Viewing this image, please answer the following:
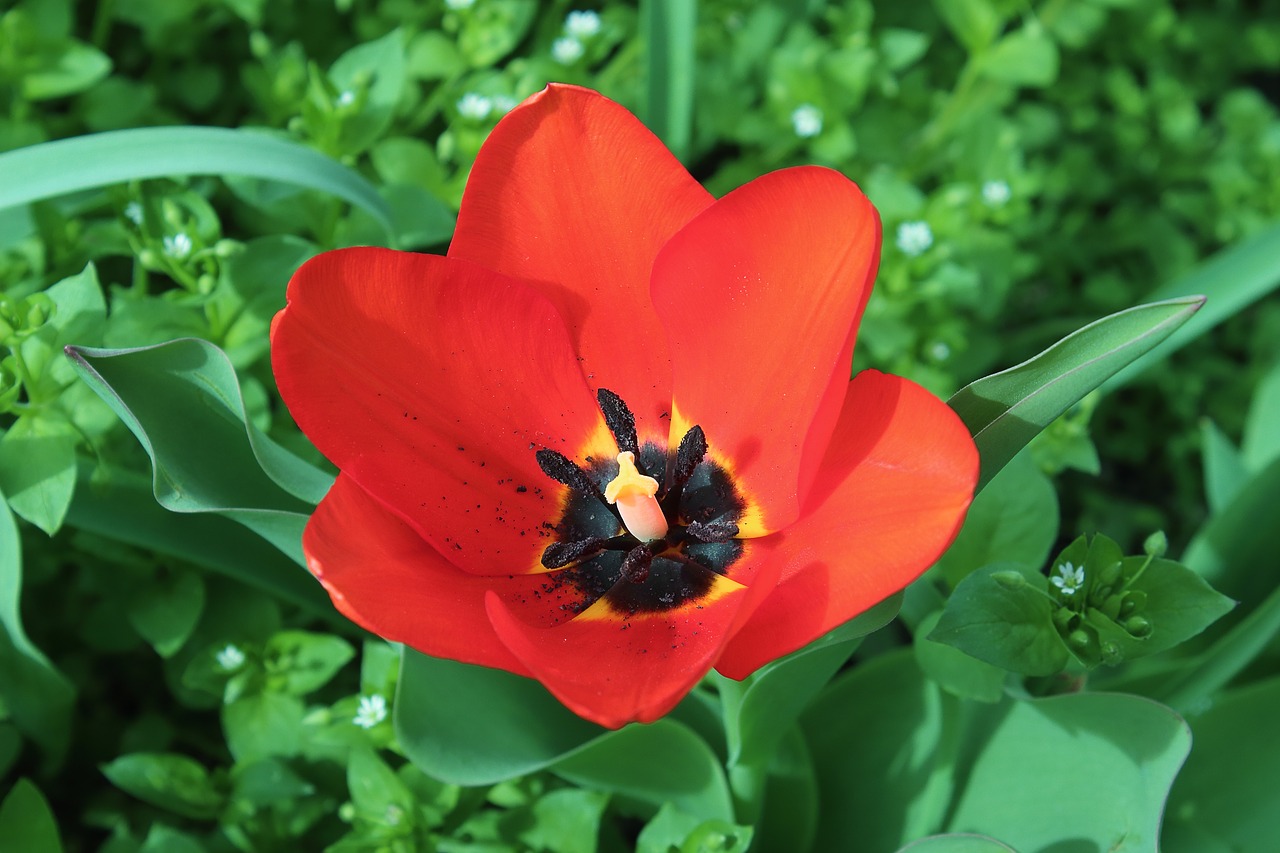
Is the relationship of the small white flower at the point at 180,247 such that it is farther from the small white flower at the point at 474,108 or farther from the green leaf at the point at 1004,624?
the green leaf at the point at 1004,624

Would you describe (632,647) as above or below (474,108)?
below

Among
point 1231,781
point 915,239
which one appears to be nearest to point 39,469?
point 915,239

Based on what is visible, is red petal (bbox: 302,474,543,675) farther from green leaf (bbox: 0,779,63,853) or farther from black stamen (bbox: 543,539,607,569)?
green leaf (bbox: 0,779,63,853)

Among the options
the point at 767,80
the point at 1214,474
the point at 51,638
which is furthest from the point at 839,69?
the point at 51,638

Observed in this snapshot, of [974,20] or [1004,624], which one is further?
[974,20]

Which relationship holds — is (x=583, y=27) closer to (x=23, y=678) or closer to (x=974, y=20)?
(x=974, y=20)

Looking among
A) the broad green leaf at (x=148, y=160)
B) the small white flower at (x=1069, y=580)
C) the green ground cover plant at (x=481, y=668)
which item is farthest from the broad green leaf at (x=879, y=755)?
the broad green leaf at (x=148, y=160)

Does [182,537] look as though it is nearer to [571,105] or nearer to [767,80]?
[571,105]
